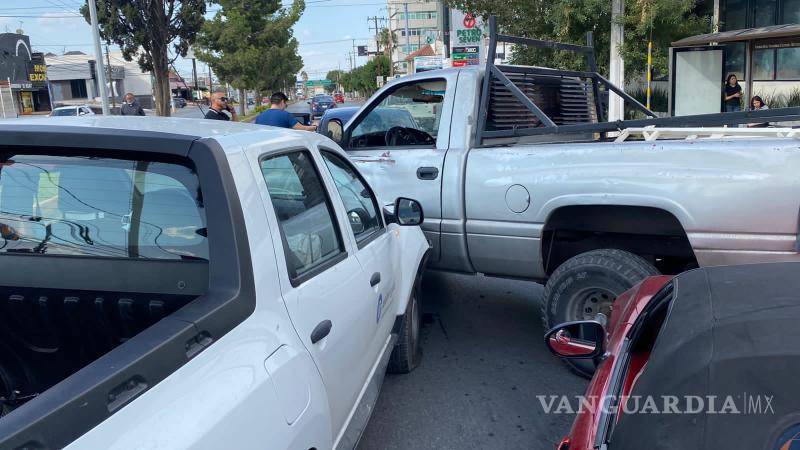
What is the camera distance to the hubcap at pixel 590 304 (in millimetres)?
4391

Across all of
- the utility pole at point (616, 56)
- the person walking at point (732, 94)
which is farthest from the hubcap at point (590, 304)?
the person walking at point (732, 94)

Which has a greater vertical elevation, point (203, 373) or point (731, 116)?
point (731, 116)

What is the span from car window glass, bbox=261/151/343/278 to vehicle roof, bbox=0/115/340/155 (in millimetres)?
130

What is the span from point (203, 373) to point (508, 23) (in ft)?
44.6

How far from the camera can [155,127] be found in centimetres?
251

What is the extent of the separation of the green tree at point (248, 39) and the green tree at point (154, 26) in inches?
482

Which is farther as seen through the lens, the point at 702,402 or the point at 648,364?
the point at 648,364

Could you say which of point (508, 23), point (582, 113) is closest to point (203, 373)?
point (582, 113)

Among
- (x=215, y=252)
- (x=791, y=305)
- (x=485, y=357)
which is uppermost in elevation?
(x=215, y=252)

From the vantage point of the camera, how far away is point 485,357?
4887 mm

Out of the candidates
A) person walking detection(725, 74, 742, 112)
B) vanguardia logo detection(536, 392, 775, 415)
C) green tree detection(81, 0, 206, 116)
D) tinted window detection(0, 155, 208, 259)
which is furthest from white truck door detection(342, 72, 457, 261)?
green tree detection(81, 0, 206, 116)

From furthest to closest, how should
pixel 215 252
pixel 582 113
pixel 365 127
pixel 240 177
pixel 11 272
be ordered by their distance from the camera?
pixel 582 113, pixel 365 127, pixel 11 272, pixel 240 177, pixel 215 252

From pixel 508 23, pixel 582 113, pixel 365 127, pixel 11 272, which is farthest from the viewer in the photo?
pixel 508 23

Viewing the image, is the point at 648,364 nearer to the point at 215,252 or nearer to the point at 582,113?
the point at 215,252
